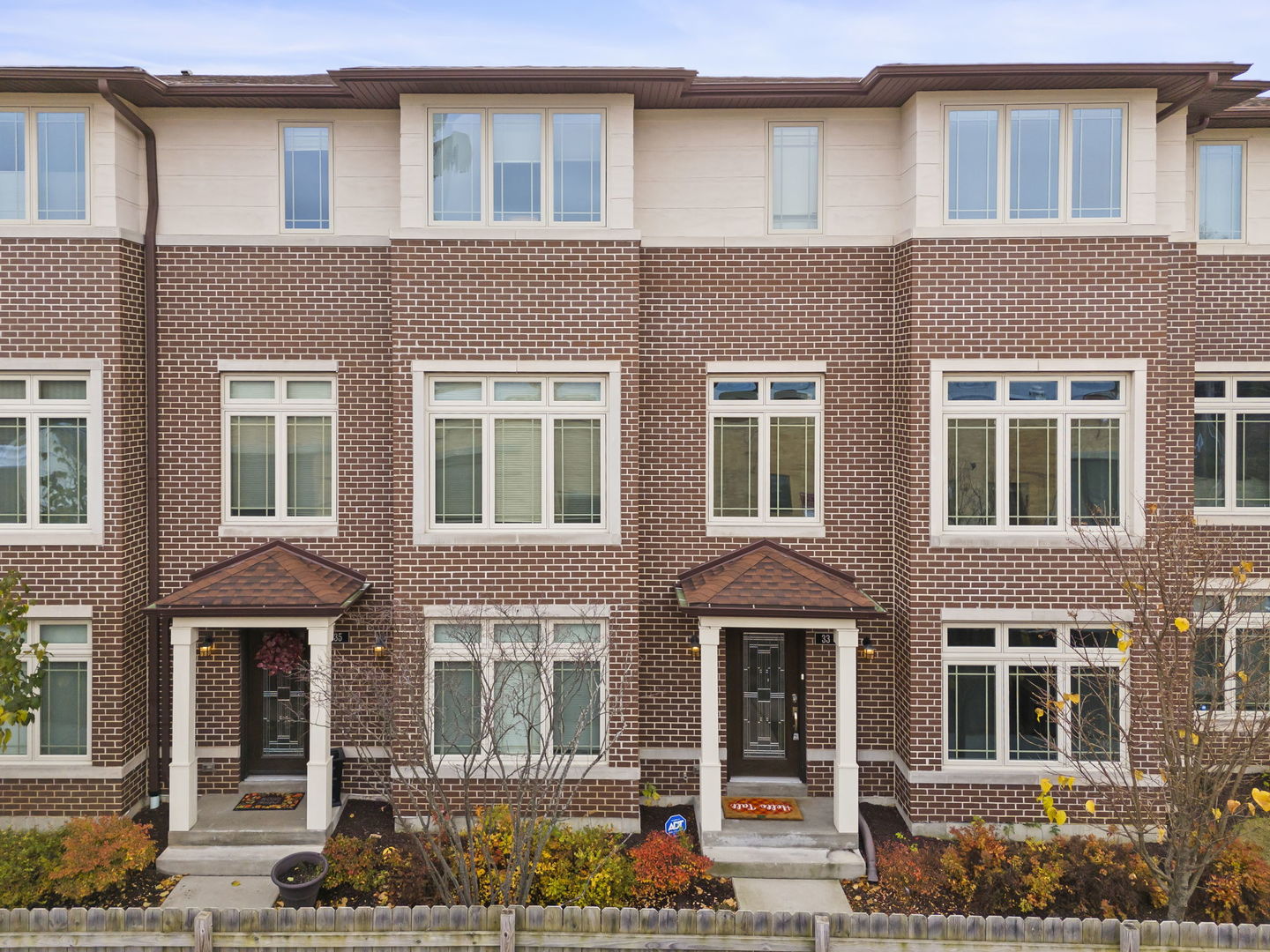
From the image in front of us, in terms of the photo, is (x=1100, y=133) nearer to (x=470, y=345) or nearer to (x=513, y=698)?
(x=470, y=345)

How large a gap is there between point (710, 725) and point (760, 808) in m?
1.36

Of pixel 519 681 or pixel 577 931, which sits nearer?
pixel 577 931

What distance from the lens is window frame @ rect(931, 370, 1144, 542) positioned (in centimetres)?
984

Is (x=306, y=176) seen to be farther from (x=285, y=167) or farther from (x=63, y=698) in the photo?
(x=63, y=698)

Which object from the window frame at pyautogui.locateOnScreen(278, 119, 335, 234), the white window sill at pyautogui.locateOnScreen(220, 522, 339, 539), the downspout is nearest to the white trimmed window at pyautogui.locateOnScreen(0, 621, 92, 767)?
the downspout

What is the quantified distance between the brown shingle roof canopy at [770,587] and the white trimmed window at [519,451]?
56.0 inches

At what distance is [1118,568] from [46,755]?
12.7 m

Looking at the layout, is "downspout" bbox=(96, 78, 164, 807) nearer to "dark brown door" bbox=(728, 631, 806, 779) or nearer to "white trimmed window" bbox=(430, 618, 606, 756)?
"white trimmed window" bbox=(430, 618, 606, 756)

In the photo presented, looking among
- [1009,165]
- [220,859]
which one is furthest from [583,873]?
[1009,165]

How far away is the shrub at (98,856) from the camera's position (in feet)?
27.3

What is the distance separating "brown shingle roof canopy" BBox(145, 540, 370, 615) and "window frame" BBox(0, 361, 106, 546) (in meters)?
1.34

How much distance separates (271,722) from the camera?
35.8ft

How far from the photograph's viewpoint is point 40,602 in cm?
1001

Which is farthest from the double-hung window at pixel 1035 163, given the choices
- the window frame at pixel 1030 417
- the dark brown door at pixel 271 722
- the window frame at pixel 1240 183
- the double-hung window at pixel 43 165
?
the double-hung window at pixel 43 165
